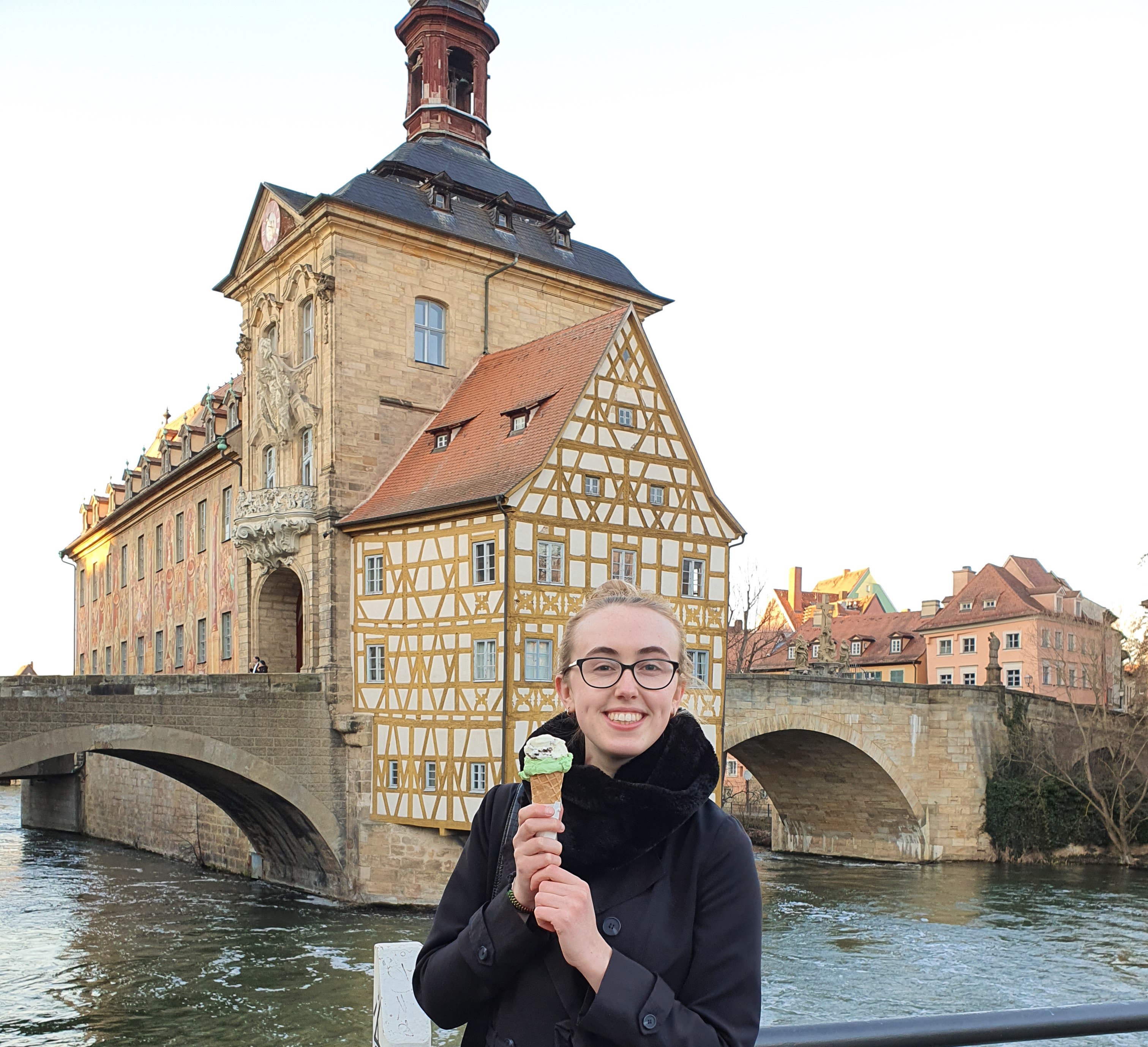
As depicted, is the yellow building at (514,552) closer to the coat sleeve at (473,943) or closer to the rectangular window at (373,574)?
the rectangular window at (373,574)

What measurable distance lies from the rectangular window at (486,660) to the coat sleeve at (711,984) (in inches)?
676

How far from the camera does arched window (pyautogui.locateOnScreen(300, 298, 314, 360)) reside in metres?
22.2

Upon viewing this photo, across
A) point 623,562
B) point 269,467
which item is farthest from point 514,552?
point 269,467

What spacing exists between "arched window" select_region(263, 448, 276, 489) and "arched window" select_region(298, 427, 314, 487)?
3.57 feet

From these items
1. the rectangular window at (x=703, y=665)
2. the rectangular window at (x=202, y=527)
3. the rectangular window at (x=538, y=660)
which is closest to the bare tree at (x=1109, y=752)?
the rectangular window at (x=703, y=665)

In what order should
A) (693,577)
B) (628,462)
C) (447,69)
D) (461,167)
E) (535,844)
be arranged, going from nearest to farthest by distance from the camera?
(535,844) → (628,462) → (693,577) → (461,167) → (447,69)

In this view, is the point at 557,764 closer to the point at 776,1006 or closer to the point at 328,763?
the point at 776,1006

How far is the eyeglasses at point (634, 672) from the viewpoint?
1.93 m

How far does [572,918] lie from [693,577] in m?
19.6

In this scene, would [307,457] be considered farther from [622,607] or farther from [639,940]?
[639,940]

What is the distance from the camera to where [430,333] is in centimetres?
2289

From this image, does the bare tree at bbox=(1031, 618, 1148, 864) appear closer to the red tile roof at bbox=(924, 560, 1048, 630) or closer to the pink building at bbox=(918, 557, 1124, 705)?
the pink building at bbox=(918, 557, 1124, 705)

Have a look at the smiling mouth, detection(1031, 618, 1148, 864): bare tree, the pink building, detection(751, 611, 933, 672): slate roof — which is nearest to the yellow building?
detection(1031, 618, 1148, 864): bare tree

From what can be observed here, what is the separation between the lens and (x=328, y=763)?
20406 mm
